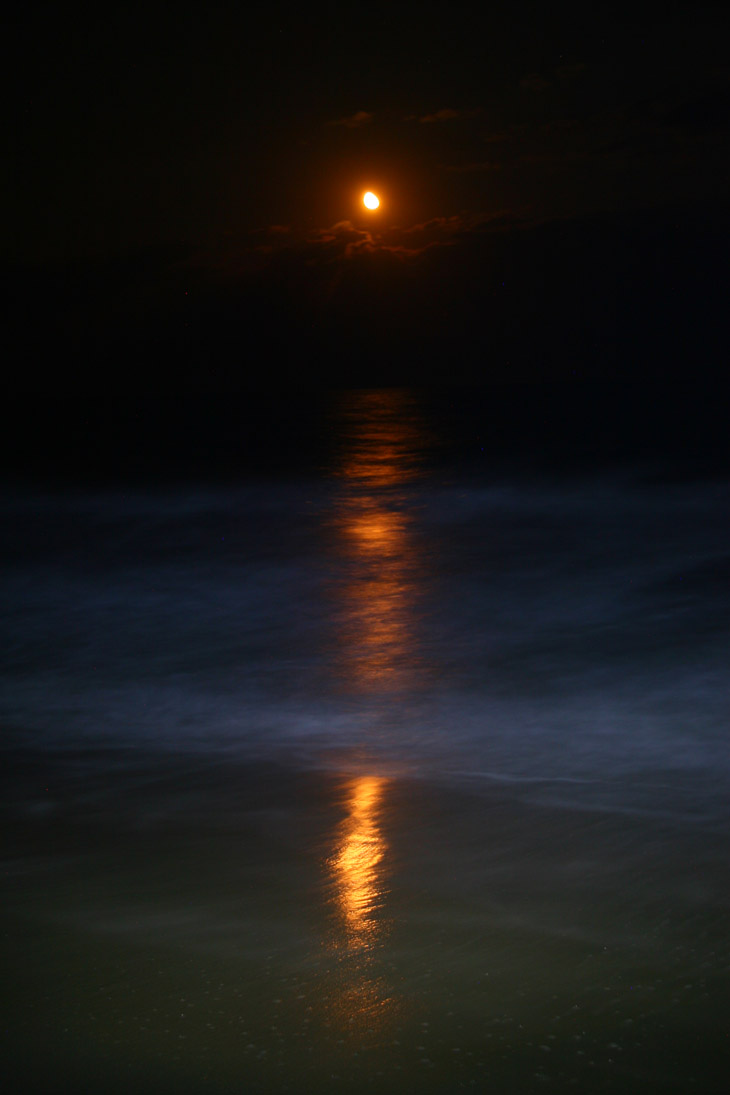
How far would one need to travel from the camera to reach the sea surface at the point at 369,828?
7.41 ft

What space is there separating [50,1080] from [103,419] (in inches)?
1405

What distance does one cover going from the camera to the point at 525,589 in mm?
7719

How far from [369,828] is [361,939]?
0.70 meters

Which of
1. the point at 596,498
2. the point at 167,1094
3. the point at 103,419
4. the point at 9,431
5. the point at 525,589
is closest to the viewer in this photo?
the point at 167,1094

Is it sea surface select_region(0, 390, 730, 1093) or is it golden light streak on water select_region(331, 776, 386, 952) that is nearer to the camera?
sea surface select_region(0, 390, 730, 1093)

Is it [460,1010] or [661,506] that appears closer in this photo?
[460,1010]

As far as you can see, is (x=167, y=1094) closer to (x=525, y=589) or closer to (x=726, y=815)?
(x=726, y=815)

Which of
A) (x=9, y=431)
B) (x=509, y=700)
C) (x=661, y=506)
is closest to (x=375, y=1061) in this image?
(x=509, y=700)

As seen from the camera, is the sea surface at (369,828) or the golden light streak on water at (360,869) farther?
the golden light streak on water at (360,869)

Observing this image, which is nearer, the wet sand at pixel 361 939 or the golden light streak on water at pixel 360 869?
the wet sand at pixel 361 939

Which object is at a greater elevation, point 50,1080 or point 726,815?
point 50,1080

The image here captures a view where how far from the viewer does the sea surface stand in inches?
88.9

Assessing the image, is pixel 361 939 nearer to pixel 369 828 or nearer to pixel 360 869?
pixel 360 869

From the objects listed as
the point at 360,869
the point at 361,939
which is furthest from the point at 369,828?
the point at 361,939
